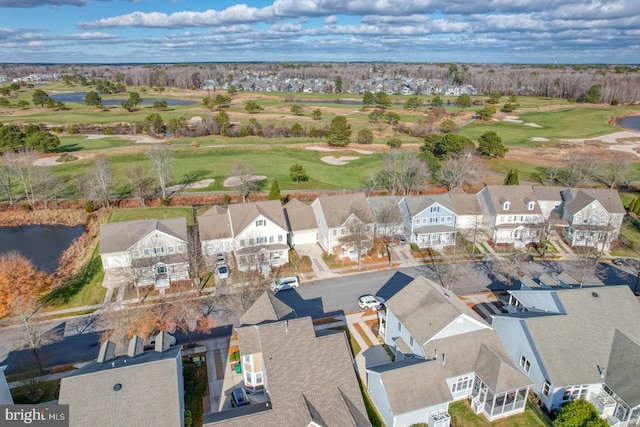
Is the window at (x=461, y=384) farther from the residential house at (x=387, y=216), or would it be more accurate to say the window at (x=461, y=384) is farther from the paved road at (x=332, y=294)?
the residential house at (x=387, y=216)

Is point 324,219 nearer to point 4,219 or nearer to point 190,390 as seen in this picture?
point 190,390

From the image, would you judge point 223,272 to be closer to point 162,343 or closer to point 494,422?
point 162,343

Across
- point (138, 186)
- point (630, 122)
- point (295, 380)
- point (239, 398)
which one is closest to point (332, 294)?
point (239, 398)

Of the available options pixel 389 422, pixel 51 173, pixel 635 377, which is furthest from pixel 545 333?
pixel 51 173

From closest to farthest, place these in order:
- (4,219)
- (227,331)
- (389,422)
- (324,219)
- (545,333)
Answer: (389,422), (545,333), (227,331), (324,219), (4,219)

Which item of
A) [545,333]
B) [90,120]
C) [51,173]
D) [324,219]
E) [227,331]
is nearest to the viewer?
[545,333]

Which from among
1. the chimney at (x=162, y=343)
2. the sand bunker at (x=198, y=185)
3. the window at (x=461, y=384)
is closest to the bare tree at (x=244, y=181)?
the sand bunker at (x=198, y=185)

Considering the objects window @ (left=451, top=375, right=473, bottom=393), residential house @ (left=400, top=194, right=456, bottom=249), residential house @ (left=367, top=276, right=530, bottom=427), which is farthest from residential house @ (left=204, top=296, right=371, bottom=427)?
residential house @ (left=400, top=194, right=456, bottom=249)
